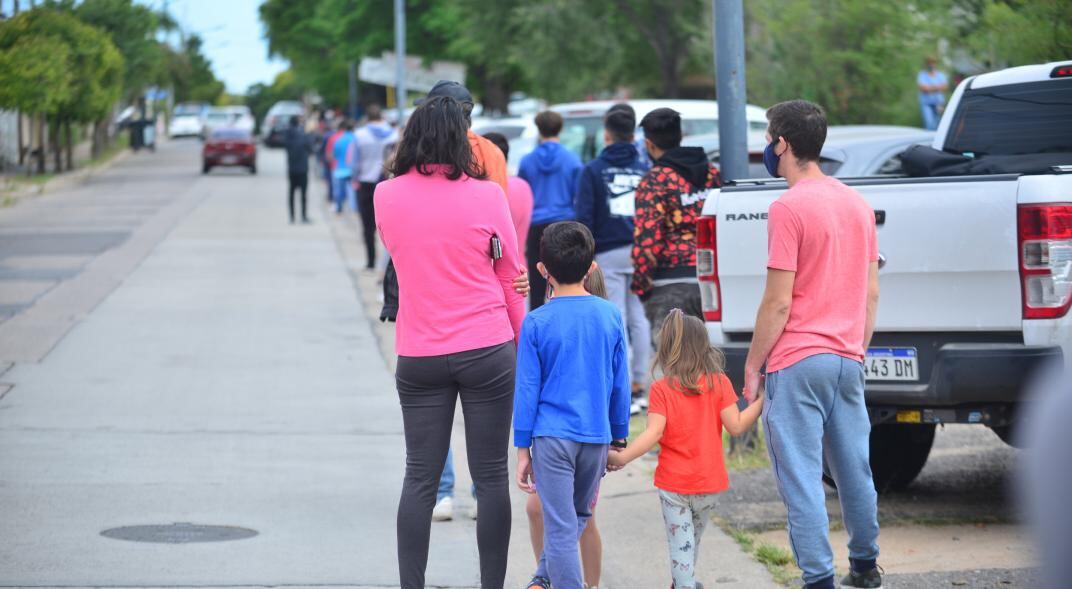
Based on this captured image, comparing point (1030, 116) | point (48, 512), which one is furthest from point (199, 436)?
point (1030, 116)

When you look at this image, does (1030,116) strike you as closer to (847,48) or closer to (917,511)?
(917,511)

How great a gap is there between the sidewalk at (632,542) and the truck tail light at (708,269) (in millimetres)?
1035

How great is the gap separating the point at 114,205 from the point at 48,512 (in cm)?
2368

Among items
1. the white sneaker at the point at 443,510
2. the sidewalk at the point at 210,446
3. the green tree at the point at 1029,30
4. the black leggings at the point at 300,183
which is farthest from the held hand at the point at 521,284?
the black leggings at the point at 300,183

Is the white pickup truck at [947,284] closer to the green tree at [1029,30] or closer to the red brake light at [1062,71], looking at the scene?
the red brake light at [1062,71]

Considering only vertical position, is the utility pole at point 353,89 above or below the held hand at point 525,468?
above

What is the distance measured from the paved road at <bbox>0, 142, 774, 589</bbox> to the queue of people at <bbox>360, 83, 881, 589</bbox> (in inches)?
34.3

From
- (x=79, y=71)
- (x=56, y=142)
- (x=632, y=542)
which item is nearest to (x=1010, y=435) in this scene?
(x=632, y=542)

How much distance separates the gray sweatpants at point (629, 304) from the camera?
9133 mm

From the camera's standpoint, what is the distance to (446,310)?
4926 millimetres

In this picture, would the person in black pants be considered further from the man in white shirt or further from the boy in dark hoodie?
the boy in dark hoodie

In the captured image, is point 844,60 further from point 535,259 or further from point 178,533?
point 178,533

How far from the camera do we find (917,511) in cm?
718

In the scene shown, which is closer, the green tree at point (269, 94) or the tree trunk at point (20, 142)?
the tree trunk at point (20, 142)
